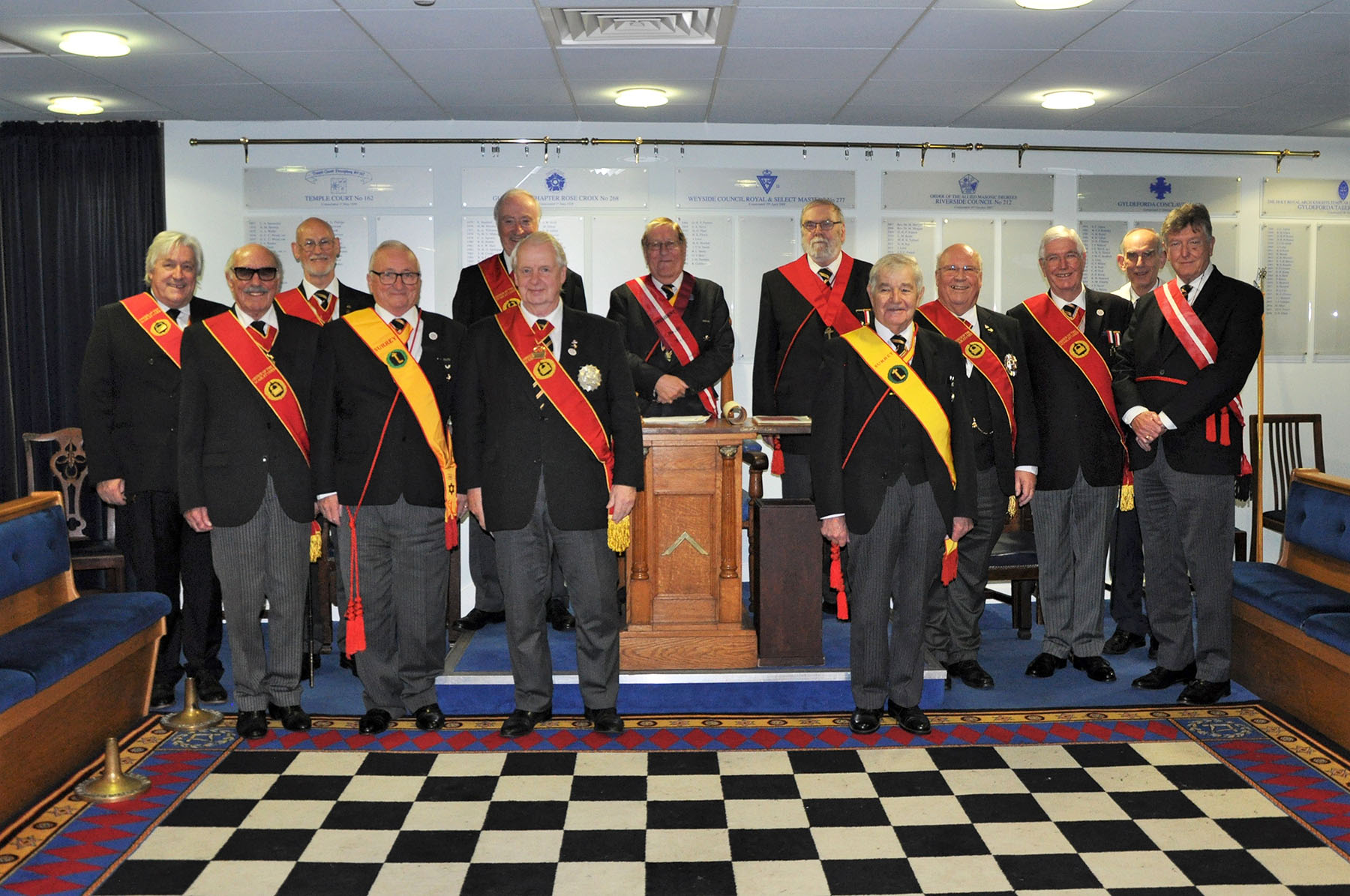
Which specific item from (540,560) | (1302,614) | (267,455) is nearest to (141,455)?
(267,455)

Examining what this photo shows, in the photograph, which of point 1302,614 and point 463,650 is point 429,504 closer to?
point 463,650

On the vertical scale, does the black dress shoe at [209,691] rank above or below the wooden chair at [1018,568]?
below

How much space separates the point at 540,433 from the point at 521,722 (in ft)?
3.07

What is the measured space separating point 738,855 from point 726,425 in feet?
4.76

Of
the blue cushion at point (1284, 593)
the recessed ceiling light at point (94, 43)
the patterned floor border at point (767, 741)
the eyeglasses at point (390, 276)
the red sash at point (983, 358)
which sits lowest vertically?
the patterned floor border at point (767, 741)

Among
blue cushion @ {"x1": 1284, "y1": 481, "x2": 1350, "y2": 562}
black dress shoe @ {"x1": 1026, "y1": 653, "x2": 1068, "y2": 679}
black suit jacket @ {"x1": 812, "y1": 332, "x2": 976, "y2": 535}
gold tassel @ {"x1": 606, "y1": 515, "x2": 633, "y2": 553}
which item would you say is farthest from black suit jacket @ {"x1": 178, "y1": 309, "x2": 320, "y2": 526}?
blue cushion @ {"x1": 1284, "y1": 481, "x2": 1350, "y2": 562}

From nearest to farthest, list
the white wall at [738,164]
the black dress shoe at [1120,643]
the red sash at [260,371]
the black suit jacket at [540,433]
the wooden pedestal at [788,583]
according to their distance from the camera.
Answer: the black suit jacket at [540,433] → the red sash at [260,371] → the wooden pedestal at [788,583] → the black dress shoe at [1120,643] → the white wall at [738,164]

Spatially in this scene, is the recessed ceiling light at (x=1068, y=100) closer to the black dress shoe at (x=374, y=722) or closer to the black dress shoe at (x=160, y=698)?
the black dress shoe at (x=374, y=722)

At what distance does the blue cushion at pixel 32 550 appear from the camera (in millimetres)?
3389

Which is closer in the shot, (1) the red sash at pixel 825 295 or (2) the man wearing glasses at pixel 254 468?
(2) the man wearing glasses at pixel 254 468

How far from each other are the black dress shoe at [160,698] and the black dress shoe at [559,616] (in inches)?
54.4

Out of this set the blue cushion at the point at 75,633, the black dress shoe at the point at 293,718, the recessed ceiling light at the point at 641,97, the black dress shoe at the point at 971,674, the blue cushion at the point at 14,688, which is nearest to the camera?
the blue cushion at the point at 14,688

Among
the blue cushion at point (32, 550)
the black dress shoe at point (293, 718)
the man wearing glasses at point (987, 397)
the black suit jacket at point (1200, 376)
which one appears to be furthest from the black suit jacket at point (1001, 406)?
the blue cushion at point (32, 550)

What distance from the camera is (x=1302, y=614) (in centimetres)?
361
